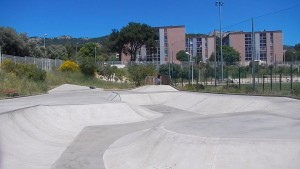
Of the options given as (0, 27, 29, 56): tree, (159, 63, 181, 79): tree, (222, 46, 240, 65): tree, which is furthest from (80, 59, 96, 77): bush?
(222, 46, 240, 65): tree

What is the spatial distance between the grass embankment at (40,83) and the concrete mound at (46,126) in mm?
13235

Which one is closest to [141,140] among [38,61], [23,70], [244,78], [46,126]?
[46,126]

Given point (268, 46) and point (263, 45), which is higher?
point (263, 45)

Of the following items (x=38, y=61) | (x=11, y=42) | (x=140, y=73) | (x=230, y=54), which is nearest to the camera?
(x=38, y=61)

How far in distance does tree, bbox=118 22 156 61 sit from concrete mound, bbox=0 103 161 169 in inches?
3126

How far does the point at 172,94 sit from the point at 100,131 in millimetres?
16168

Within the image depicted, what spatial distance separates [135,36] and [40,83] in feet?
200

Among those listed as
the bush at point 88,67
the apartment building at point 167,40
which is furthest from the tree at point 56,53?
the bush at point 88,67

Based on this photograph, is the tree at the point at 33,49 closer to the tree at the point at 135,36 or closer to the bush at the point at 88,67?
the bush at the point at 88,67

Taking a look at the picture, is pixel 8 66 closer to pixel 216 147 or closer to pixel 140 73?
pixel 140 73

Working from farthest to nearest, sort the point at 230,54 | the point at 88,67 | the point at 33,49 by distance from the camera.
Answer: the point at 230,54 → the point at 33,49 → the point at 88,67

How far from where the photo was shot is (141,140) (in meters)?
12.0

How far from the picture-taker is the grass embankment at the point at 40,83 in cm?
3443

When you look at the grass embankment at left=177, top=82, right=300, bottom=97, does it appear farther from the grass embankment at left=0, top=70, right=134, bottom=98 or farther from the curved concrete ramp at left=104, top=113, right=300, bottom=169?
the grass embankment at left=0, top=70, right=134, bottom=98
